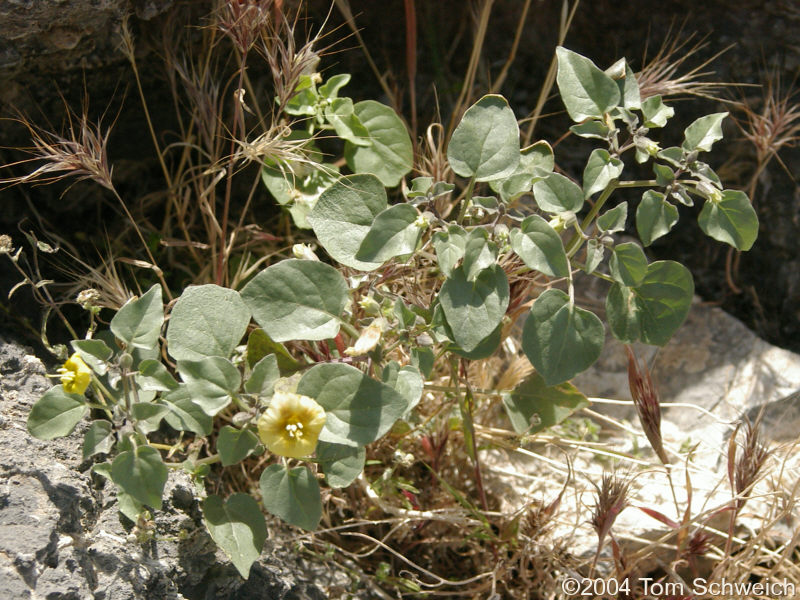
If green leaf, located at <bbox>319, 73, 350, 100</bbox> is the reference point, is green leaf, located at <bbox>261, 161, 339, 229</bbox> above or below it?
below

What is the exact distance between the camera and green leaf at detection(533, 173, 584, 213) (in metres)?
1.37

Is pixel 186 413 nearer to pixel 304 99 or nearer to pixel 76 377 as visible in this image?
pixel 76 377

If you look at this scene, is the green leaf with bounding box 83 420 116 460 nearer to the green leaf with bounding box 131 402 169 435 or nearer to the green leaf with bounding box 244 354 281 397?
the green leaf with bounding box 131 402 169 435

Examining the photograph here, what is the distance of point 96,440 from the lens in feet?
4.17

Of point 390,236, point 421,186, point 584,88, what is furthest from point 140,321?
point 584,88

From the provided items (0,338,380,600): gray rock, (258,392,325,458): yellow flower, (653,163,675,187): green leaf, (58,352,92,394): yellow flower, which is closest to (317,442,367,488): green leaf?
(258,392,325,458): yellow flower

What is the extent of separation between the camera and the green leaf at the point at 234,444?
4.16ft

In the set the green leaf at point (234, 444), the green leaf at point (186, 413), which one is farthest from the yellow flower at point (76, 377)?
the green leaf at point (234, 444)

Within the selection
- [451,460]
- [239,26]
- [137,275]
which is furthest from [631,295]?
[137,275]

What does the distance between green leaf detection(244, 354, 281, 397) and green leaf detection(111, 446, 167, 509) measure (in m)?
0.19

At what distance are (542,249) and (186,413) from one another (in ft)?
2.33

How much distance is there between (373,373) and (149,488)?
463 millimetres

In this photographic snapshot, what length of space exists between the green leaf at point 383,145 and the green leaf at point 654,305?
0.57 meters

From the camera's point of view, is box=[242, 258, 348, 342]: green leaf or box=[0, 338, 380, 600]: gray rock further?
box=[242, 258, 348, 342]: green leaf
